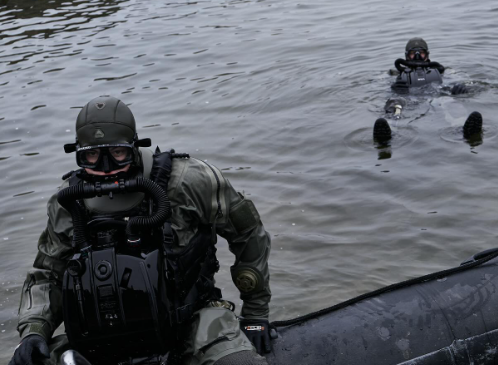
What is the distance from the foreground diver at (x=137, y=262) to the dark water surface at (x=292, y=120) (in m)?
1.92

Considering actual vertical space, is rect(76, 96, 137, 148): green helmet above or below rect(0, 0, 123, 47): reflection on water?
above

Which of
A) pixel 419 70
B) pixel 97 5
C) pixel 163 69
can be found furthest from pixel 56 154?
pixel 97 5

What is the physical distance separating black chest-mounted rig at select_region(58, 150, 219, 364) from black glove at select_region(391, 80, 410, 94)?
745cm

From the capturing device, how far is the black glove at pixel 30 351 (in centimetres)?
332

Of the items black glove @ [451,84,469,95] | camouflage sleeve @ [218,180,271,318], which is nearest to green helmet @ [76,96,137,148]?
camouflage sleeve @ [218,180,271,318]

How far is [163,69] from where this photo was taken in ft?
43.0

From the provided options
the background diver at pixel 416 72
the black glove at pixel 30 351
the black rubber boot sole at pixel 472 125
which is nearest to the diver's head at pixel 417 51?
the background diver at pixel 416 72

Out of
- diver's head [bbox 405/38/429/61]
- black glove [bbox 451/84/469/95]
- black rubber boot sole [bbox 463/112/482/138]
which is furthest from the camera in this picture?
diver's head [bbox 405/38/429/61]

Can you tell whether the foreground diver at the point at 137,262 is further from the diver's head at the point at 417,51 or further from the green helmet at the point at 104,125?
the diver's head at the point at 417,51

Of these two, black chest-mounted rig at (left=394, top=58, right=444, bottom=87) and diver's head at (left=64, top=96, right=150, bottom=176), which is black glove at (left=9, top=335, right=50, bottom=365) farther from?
black chest-mounted rig at (left=394, top=58, right=444, bottom=87)

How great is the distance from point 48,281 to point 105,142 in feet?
2.71

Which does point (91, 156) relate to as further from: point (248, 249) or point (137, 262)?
point (248, 249)

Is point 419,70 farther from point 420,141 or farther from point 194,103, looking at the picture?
point 194,103

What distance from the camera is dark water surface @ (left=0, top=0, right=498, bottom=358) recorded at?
253 inches
